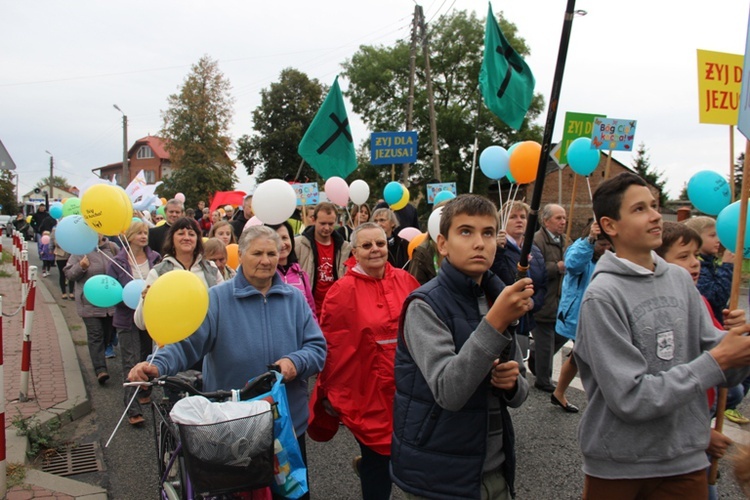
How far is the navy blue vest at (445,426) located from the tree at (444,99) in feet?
116

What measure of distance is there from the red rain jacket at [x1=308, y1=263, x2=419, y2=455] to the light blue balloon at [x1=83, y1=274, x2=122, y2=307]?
2902 mm

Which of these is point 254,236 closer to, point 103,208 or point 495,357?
point 495,357

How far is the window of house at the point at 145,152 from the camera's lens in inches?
3071

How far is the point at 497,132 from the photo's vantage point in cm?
3834

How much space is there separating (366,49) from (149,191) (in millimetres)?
34734

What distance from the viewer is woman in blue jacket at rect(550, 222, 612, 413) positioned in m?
5.50

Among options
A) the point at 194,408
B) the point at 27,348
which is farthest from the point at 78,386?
the point at 194,408

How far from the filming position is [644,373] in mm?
2113

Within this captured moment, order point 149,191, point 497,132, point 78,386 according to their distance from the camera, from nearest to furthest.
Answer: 1. point 78,386
2. point 149,191
3. point 497,132

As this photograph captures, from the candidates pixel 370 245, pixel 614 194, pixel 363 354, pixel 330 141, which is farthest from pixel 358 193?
pixel 614 194

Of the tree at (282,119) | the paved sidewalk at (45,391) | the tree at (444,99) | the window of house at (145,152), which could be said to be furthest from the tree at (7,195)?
the paved sidewalk at (45,391)

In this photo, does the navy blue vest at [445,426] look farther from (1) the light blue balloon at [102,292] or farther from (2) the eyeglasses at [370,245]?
(1) the light blue balloon at [102,292]

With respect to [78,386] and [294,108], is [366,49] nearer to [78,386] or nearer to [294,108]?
[294,108]

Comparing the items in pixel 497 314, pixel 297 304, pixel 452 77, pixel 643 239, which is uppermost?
pixel 452 77
